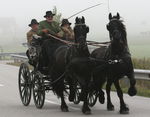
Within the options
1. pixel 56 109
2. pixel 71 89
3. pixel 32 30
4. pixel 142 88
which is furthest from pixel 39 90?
pixel 142 88

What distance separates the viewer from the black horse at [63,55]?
492 inches

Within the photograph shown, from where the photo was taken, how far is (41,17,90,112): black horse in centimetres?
1249

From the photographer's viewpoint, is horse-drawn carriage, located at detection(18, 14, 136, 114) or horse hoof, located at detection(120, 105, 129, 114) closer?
horse-drawn carriage, located at detection(18, 14, 136, 114)

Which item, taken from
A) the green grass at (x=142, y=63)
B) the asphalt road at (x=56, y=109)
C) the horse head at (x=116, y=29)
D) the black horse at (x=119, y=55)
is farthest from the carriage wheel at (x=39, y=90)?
the green grass at (x=142, y=63)

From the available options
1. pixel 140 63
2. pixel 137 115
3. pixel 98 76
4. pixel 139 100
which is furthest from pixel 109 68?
pixel 140 63

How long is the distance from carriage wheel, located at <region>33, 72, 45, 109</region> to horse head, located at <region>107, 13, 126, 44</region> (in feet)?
8.37

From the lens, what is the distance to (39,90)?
14.1 meters

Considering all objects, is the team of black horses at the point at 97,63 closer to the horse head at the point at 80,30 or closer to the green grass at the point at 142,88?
the horse head at the point at 80,30

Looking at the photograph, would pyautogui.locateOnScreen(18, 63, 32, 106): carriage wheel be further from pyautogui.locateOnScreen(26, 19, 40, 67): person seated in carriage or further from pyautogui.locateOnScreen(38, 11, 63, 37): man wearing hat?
pyautogui.locateOnScreen(38, 11, 63, 37): man wearing hat

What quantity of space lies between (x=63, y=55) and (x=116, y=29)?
1.90 m

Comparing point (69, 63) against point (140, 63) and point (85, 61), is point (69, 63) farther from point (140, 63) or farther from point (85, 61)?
point (140, 63)

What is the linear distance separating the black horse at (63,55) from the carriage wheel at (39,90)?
0.30 meters

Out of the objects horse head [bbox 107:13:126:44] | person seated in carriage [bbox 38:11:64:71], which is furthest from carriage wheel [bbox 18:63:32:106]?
horse head [bbox 107:13:126:44]

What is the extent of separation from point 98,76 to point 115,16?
1470mm
